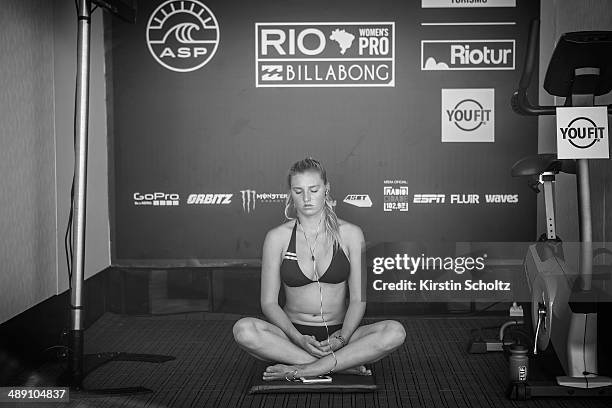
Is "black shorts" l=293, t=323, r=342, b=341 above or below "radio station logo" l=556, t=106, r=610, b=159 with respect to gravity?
below

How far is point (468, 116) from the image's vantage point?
4633 mm

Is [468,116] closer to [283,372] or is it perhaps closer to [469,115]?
[469,115]

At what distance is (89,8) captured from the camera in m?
3.19

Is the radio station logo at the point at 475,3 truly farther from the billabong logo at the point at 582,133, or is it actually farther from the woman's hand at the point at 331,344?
the woman's hand at the point at 331,344

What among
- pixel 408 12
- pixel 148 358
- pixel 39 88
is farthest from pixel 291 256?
pixel 408 12

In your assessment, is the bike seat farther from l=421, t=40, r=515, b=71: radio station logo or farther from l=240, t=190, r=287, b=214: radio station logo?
l=240, t=190, r=287, b=214: radio station logo

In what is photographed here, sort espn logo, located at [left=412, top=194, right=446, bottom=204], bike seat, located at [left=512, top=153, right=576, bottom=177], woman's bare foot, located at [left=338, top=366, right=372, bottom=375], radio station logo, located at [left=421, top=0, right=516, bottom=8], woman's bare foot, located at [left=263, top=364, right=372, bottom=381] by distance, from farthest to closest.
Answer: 1. espn logo, located at [left=412, top=194, right=446, bottom=204]
2. radio station logo, located at [left=421, top=0, right=516, bottom=8]
3. bike seat, located at [left=512, top=153, right=576, bottom=177]
4. woman's bare foot, located at [left=338, top=366, right=372, bottom=375]
5. woman's bare foot, located at [left=263, top=364, right=372, bottom=381]

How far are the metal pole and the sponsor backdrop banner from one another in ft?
4.83

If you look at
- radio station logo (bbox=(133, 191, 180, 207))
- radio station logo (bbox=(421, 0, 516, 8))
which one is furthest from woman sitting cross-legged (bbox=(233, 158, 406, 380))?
radio station logo (bbox=(421, 0, 516, 8))

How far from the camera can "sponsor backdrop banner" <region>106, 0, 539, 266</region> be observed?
4.59 meters

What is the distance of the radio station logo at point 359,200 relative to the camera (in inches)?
185

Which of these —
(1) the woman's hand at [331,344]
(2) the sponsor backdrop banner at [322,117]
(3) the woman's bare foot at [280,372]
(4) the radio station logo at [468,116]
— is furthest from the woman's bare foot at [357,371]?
(4) the radio station logo at [468,116]

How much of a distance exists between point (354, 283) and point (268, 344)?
47 cm

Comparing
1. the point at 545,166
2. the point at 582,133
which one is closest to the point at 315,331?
the point at 545,166
